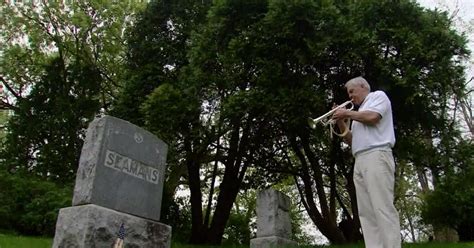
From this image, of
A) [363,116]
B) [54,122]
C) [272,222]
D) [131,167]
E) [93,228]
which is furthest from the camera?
[54,122]

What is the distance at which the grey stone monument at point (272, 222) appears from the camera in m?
9.48

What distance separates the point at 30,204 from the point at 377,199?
883 centimetres

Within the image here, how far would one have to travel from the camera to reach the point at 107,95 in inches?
631

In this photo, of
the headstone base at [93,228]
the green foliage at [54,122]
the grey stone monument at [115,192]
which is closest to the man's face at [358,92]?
the grey stone monument at [115,192]

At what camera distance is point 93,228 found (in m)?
4.44

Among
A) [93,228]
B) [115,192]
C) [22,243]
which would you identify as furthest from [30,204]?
[93,228]

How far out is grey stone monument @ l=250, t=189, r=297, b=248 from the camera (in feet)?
31.1

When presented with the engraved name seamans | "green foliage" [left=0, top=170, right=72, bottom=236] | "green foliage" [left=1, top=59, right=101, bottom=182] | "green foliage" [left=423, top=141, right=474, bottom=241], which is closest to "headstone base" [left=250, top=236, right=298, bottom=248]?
"green foliage" [left=0, top=170, right=72, bottom=236]

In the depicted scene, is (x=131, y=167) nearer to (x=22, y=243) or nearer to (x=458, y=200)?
(x=22, y=243)

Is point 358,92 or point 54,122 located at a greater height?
point 54,122

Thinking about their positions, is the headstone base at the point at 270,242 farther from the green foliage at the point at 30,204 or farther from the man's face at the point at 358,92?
the man's face at the point at 358,92

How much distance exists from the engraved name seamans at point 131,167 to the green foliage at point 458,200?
777 centimetres

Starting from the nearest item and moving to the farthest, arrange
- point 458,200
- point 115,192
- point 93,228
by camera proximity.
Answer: point 93,228
point 115,192
point 458,200

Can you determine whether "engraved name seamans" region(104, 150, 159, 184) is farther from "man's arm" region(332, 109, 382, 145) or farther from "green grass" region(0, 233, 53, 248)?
"green grass" region(0, 233, 53, 248)
